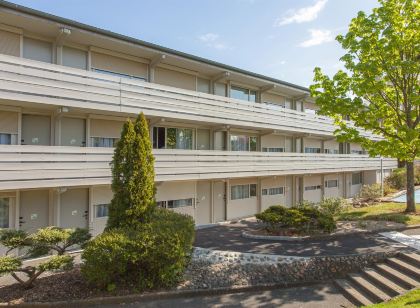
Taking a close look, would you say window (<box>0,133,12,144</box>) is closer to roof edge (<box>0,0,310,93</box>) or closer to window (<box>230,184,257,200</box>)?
roof edge (<box>0,0,310,93</box>)

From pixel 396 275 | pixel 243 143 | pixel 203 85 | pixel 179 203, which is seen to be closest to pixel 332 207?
pixel 243 143

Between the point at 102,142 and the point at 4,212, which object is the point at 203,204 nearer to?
the point at 102,142

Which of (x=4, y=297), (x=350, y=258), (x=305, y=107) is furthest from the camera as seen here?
(x=305, y=107)

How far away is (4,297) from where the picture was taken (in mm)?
8500

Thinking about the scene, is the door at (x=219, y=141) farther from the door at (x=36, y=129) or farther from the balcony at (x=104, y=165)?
the door at (x=36, y=129)

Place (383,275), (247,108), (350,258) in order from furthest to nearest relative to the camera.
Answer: (247,108) < (350,258) < (383,275)

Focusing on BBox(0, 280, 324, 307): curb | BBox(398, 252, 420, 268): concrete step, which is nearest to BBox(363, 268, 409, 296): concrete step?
BBox(398, 252, 420, 268): concrete step

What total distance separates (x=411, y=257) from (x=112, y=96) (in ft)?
44.3

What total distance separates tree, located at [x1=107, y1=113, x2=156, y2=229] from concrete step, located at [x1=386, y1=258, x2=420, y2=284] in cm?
853

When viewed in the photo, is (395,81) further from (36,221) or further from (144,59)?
(36,221)

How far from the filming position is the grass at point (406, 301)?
298 inches

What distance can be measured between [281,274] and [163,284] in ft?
12.9

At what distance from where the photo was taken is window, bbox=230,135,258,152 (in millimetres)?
22494

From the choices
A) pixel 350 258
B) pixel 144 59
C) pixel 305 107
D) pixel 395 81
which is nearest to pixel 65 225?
pixel 144 59
